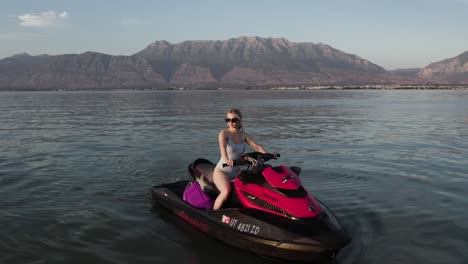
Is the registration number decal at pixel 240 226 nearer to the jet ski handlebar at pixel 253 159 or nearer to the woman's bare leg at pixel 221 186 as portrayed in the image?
the woman's bare leg at pixel 221 186

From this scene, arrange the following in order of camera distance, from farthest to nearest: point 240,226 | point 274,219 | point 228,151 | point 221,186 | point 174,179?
point 174,179 < point 228,151 < point 221,186 < point 240,226 < point 274,219

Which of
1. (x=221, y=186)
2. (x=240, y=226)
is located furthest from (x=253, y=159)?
(x=240, y=226)

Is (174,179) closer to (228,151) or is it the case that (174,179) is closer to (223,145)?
(228,151)

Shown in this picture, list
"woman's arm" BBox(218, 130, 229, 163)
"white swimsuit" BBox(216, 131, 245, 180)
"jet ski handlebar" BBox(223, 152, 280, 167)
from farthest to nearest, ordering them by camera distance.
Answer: "white swimsuit" BBox(216, 131, 245, 180) → "woman's arm" BBox(218, 130, 229, 163) → "jet ski handlebar" BBox(223, 152, 280, 167)

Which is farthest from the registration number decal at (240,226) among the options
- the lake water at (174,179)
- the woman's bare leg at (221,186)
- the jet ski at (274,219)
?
the lake water at (174,179)

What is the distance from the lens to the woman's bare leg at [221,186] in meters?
7.51

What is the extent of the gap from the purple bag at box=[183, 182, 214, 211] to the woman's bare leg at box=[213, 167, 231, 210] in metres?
0.51

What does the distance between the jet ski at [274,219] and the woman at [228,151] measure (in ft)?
0.51

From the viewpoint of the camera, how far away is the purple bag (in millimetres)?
8180

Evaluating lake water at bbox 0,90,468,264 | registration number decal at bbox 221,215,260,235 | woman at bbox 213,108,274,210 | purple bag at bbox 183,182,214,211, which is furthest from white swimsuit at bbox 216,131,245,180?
lake water at bbox 0,90,468,264

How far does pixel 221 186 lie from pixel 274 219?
1.25m

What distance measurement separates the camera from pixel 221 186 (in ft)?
24.8

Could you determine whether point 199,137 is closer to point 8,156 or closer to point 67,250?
point 8,156

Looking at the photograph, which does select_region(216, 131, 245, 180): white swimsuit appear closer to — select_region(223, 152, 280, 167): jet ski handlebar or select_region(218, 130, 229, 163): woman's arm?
select_region(218, 130, 229, 163): woman's arm
